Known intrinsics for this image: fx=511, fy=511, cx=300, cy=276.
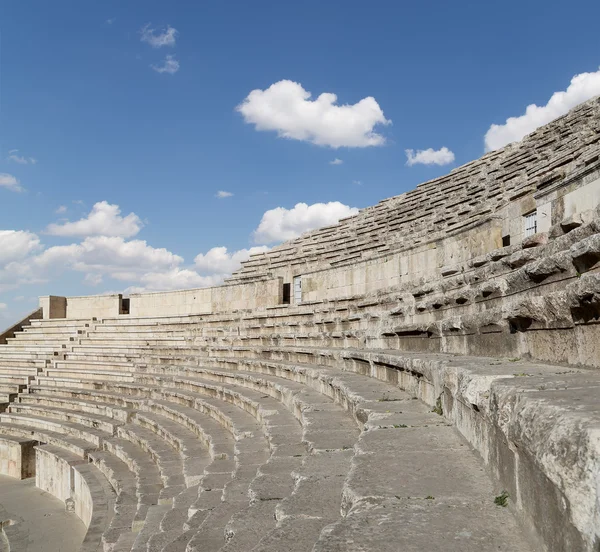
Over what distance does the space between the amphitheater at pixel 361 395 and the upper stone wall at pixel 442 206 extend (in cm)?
11

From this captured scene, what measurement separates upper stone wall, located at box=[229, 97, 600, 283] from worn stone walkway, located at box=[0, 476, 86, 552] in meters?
8.18

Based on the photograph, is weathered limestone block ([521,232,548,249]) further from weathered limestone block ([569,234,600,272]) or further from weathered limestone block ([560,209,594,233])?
weathered limestone block ([569,234,600,272])

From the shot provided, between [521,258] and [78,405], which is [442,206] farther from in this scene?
[78,405]

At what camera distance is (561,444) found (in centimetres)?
143

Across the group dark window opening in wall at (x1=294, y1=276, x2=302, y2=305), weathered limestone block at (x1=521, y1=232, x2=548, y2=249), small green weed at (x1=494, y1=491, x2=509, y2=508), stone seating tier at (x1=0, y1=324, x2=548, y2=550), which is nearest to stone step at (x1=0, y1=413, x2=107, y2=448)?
stone seating tier at (x1=0, y1=324, x2=548, y2=550)

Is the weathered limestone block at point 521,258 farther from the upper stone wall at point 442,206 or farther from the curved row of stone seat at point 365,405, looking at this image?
the upper stone wall at point 442,206

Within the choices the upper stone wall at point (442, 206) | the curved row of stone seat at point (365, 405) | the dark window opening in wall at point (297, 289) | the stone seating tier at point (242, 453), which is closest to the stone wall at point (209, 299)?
the dark window opening in wall at point (297, 289)

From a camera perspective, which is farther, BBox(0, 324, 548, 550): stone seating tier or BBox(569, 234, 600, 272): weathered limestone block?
BBox(569, 234, 600, 272): weathered limestone block

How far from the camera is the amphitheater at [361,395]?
1941mm

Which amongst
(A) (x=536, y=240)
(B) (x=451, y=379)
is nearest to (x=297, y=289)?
(A) (x=536, y=240)

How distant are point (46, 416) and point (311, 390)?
372 inches

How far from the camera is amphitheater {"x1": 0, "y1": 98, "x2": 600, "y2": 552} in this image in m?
1.94

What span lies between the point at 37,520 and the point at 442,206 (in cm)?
1242

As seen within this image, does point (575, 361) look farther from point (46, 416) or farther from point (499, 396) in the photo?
point (46, 416)
